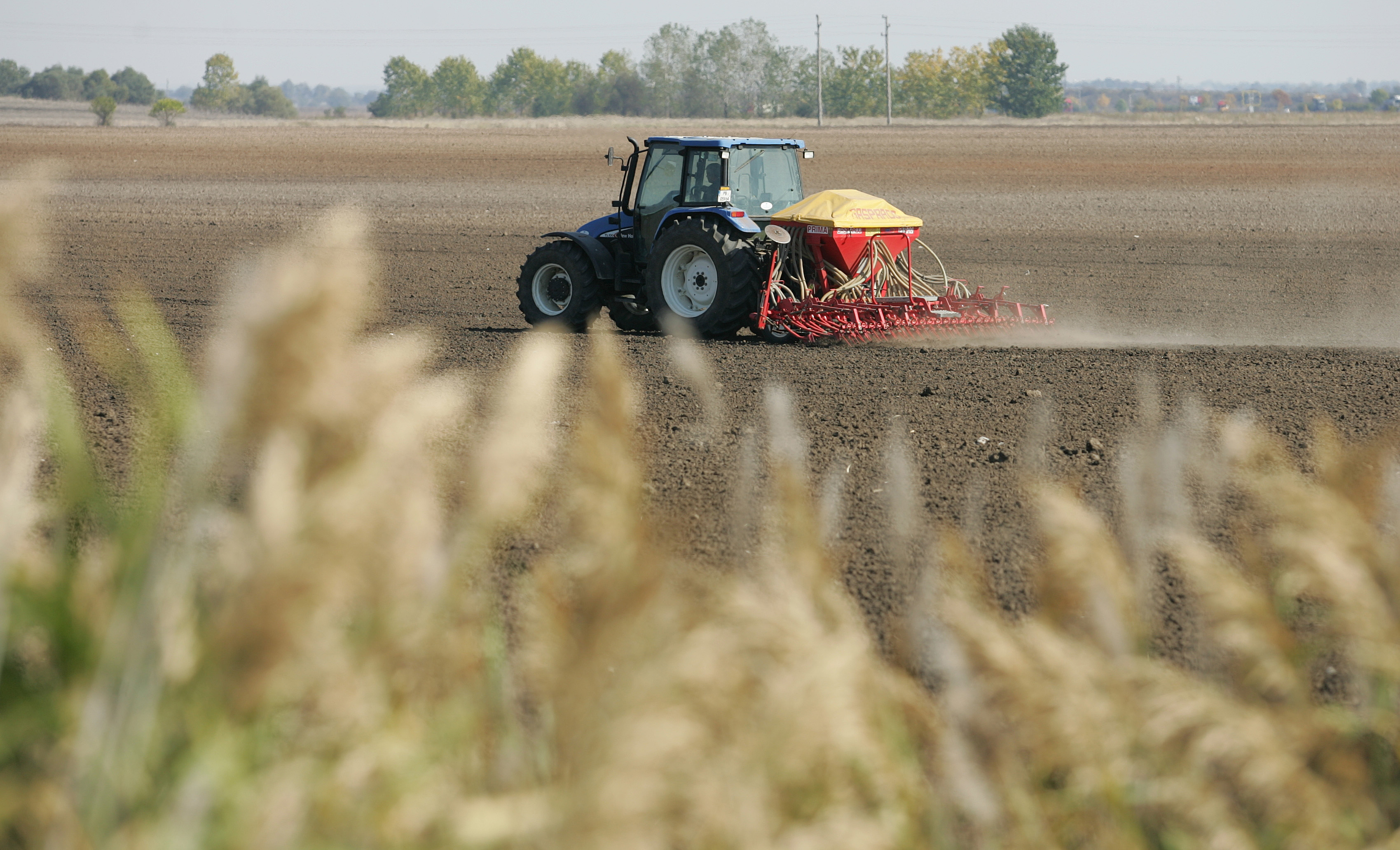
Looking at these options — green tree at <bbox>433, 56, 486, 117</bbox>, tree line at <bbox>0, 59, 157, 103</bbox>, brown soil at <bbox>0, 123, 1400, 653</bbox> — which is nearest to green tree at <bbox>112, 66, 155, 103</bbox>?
tree line at <bbox>0, 59, 157, 103</bbox>

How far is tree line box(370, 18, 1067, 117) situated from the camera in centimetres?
10531

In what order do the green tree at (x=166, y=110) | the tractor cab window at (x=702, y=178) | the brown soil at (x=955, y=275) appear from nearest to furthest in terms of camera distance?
the brown soil at (x=955, y=275) → the tractor cab window at (x=702, y=178) → the green tree at (x=166, y=110)

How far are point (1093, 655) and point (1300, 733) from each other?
404 mm

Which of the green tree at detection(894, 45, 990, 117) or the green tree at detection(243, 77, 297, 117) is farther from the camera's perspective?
the green tree at detection(243, 77, 297, 117)

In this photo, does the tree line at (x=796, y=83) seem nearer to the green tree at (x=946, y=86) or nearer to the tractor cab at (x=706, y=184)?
the green tree at (x=946, y=86)

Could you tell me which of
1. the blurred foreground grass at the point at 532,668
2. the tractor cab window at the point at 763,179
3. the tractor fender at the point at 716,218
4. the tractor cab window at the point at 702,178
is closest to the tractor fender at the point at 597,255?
the tractor fender at the point at 716,218

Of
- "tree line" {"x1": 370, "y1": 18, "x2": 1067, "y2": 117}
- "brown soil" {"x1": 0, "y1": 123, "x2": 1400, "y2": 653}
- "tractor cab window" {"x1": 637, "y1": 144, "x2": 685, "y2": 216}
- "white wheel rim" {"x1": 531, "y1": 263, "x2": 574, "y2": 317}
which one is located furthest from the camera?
"tree line" {"x1": 370, "y1": 18, "x2": 1067, "y2": 117}

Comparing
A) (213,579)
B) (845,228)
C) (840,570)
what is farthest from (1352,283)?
(213,579)

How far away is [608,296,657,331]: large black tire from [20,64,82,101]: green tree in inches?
4627

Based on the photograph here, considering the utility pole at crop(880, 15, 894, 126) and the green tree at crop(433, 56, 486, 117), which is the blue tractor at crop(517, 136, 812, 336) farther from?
the green tree at crop(433, 56, 486, 117)

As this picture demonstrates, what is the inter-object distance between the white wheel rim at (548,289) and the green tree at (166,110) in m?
62.8

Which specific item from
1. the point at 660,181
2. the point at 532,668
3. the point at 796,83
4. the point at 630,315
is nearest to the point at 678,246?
the point at 660,181

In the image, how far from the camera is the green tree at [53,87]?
116500 mm

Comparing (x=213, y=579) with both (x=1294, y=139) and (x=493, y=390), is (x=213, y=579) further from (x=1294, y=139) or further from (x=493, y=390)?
(x=1294, y=139)
